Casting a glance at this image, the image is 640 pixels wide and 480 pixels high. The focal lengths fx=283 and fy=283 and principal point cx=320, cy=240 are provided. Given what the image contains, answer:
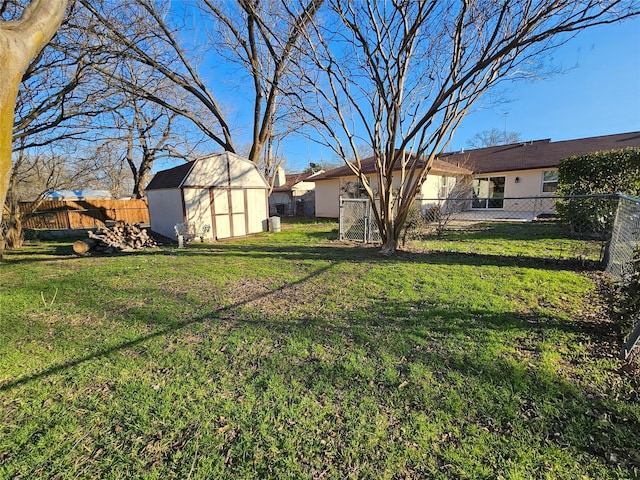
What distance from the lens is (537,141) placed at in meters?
18.3

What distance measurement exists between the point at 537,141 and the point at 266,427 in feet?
76.0

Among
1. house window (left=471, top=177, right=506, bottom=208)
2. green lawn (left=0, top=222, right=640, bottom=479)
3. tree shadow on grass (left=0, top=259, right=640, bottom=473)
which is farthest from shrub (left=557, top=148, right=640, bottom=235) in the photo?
house window (left=471, top=177, right=506, bottom=208)

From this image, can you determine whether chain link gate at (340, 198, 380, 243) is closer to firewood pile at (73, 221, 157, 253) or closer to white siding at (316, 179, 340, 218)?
white siding at (316, 179, 340, 218)

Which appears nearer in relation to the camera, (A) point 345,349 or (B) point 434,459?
(B) point 434,459

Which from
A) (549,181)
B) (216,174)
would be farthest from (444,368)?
(549,181)

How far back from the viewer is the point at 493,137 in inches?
1096

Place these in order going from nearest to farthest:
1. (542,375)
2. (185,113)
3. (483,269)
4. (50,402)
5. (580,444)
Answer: (580,444)
(50,402)
(542,375)
(483,269)
(185,113)

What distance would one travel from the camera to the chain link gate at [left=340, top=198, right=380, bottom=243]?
9.08m

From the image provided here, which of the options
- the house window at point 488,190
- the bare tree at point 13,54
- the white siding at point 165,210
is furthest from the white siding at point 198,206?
the house window at point 488,190

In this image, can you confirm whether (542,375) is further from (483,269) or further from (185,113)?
(185,113)

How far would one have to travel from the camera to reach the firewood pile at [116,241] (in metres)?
9.00

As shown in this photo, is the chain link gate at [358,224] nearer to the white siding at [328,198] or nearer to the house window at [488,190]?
the white siding at [328,198]

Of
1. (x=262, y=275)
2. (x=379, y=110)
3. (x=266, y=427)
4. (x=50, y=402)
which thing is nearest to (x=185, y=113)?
(x=379, y=110)

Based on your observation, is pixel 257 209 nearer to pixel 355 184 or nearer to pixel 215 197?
pixel 215 197
